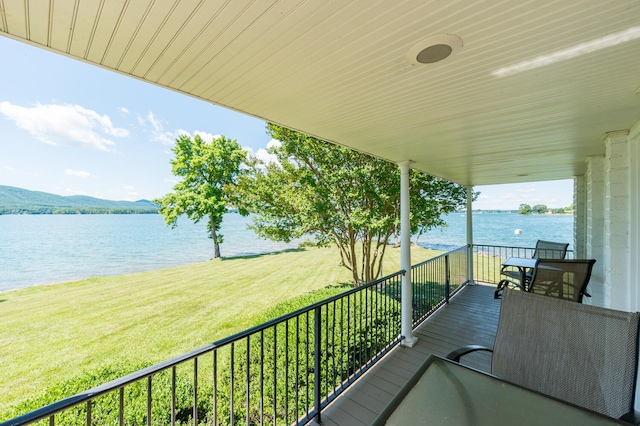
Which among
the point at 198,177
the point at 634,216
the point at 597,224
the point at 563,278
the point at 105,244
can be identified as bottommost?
the point at 105,244

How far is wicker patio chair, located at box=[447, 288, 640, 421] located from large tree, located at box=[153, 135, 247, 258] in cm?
1393

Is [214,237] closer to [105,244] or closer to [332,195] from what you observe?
[105,244]

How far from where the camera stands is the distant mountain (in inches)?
776

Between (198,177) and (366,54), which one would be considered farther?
(198,177)

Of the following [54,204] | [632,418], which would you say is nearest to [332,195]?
[632,418]

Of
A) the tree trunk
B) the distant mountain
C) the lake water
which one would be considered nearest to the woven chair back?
the lake water

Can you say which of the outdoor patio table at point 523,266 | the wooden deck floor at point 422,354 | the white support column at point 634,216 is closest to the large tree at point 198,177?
the wooden deck floor at point 422,354

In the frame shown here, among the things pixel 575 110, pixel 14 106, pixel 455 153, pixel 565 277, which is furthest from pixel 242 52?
pixel 14 106

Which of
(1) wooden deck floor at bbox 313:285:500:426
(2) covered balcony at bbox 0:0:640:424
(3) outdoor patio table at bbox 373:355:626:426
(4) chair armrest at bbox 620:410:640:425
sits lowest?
(1) wooden deck floor at bbox 313:285:500:426

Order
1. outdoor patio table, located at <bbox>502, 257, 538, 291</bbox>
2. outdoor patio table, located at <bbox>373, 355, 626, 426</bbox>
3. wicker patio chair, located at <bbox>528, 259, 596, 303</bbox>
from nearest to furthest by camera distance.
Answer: outdoor patio table, located at <bbox>373, 355, 626, 426</bbox> < wicker patio chair, located at <bbox>528, 259, 596, 303</bbox> < outdoor patio table, located at <bbox>502, 257, 538, 291</bbox>

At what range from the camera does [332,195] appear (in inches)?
243

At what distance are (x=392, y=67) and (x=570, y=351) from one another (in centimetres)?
185

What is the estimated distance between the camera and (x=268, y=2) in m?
0.99

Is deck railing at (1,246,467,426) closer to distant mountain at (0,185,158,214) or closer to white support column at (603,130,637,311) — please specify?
white support column at (603,130,637,311)
